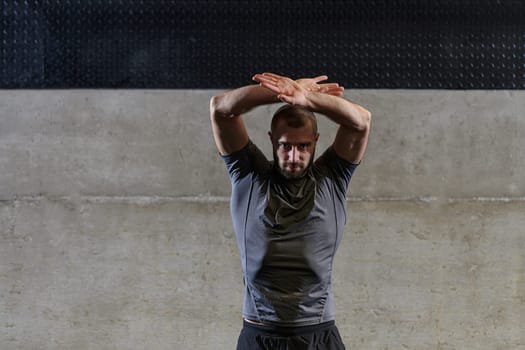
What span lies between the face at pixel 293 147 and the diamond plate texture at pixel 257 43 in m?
1.20

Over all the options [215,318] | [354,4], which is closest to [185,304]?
[215,318]

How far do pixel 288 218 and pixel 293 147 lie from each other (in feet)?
0.69

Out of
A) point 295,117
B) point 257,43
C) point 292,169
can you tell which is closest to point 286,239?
point 292,169

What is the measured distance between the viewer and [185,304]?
123 inches

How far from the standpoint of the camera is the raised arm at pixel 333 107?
77.1 inches

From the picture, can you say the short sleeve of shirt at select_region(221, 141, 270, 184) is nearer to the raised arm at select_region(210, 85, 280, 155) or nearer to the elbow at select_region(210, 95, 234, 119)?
the raised arm at select_region(210, 85, 280, 155)

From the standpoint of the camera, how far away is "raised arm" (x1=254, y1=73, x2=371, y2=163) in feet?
6.43

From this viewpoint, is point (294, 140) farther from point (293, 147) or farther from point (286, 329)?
point (286, 329)

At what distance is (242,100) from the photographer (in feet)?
6.58

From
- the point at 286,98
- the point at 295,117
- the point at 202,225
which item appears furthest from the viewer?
the point at 202,225

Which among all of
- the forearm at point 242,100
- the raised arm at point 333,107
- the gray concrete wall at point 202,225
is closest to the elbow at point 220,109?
the forearm at point 242,100

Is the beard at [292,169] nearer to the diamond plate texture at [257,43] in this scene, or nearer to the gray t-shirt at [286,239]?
the gray t-shirt at [286,239]

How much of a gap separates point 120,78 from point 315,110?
1504 mm

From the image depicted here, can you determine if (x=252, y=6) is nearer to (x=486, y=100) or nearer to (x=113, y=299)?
(x=486, y=100)
